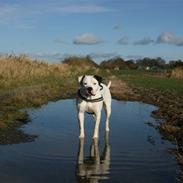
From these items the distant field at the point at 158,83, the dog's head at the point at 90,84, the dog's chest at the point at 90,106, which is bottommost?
the distant field at the point at 158,83

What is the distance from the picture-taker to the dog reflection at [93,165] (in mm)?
7639

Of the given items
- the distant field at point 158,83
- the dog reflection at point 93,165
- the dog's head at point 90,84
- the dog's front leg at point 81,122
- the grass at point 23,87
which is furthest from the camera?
the distant field at point 158,83

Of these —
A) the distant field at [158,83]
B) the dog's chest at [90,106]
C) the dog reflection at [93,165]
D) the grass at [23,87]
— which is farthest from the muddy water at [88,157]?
the distant field at [158,83]

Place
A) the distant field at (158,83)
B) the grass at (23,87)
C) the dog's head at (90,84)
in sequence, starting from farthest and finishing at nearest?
the distant field at (158,83)
the grass at (23,87)
the dog's head at (90,84)

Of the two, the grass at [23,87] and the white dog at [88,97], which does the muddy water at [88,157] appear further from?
the grass at [23,87]

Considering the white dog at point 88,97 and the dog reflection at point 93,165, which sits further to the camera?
the white dog at point 88,97

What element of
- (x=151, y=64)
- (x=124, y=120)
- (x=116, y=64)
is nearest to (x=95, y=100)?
(x=124, y=120)

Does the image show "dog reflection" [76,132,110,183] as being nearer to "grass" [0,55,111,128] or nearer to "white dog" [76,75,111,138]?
"white dog" [76,75,111,138]

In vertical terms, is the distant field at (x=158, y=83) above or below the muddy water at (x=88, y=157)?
below

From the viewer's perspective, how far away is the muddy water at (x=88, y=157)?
7699 mm

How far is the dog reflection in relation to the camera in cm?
764

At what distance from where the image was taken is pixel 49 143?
10.6m

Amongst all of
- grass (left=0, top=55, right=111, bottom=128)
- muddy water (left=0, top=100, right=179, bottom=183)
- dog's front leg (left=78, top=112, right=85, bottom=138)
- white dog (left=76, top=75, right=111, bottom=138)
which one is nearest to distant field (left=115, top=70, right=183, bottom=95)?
grass (left=0, top=55, right=111, bottom=128)

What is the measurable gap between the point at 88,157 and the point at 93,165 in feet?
2.30
